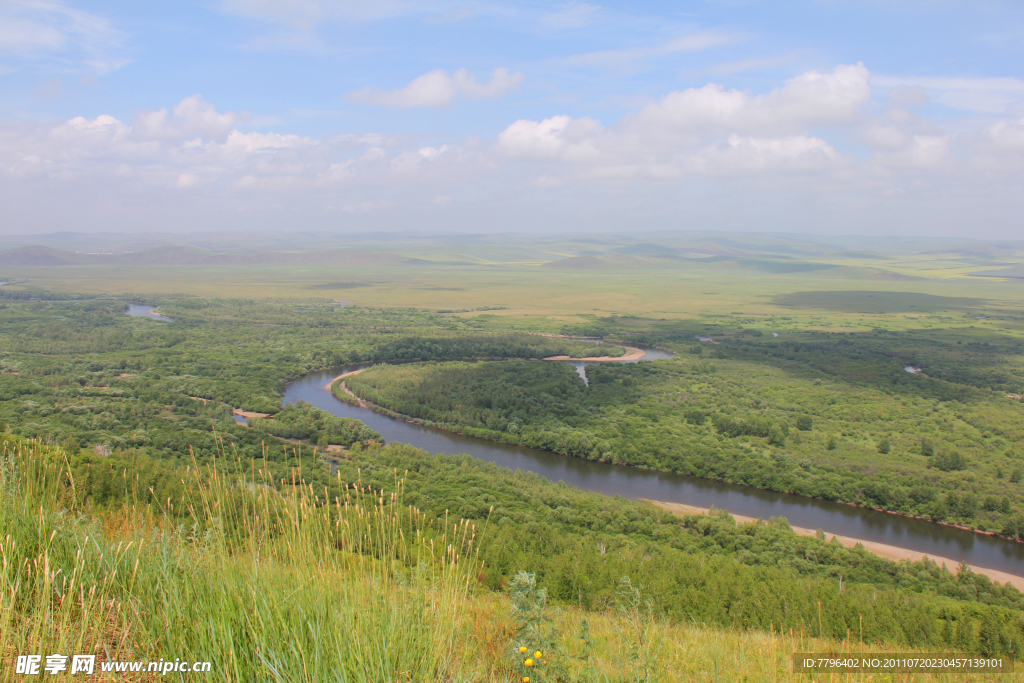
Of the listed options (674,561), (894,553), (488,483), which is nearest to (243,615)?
(674,561)

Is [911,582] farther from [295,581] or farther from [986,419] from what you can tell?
[986,419]

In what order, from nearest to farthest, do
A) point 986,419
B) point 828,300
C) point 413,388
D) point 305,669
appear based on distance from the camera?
point 305,669 → point 986,419 → point 413,388 → point 828,300

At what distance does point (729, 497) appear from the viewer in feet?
94.7

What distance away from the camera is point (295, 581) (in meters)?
4.27

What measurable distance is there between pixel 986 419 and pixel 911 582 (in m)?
25.9

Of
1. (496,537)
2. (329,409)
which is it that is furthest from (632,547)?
(329,409)

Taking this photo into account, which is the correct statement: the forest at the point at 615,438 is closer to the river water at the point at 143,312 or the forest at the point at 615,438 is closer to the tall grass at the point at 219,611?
the tall grass at the point at 219,611

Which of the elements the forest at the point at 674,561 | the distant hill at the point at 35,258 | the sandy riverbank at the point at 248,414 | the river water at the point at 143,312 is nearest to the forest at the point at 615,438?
the forest at the point at 674,561

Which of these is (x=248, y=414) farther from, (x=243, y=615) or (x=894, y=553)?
(x=243, y=615)

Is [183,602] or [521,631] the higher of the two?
[183,602]

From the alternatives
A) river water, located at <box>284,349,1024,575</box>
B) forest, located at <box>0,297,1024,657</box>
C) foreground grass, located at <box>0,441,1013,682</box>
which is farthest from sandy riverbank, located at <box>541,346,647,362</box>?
foreground grass, located at <box>0,441,1013,682</box>

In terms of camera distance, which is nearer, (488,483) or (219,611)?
(219,611)

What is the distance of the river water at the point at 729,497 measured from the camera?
2392cm

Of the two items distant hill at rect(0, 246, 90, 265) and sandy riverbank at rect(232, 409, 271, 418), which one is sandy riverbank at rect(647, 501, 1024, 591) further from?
distant hill at rect(0, 246, 90, 265)
